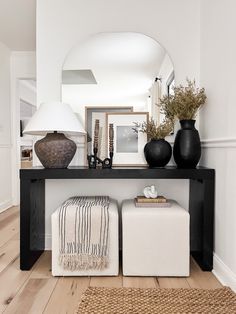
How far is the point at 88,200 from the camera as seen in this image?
2088 millimetres

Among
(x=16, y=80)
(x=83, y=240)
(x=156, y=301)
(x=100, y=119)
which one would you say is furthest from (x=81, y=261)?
(x=16, y=80)

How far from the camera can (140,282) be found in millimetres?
1767

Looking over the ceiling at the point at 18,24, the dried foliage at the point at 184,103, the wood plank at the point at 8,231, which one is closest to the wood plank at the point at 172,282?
the dried foliage at the point at 184,103

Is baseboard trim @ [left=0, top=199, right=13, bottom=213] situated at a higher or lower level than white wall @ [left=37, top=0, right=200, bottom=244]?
lower

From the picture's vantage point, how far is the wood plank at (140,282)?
1721 millimetres

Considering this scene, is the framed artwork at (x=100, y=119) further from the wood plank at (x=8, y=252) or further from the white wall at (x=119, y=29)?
the wood plank at (x=8, y=252)

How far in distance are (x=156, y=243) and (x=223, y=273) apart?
0.45 m

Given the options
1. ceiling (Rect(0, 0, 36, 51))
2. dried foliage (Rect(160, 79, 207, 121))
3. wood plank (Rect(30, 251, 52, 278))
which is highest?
ceiling (Rect(0, 0, 36, 51))

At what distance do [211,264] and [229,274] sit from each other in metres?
0.25

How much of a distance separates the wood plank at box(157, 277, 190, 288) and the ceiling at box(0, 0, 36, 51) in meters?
2.69

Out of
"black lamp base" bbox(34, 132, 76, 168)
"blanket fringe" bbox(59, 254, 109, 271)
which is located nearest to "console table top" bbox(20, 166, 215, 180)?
"black lamp base" bbox(34, 132, 76, 168)

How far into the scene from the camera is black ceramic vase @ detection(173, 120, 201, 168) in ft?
6.61

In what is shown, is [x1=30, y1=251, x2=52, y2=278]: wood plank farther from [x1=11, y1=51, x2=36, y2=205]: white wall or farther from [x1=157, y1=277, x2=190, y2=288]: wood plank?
[x1=11, y1=51, x2=36, y2=205]: white wall

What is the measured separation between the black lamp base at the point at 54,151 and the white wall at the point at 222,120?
3.47 feet
